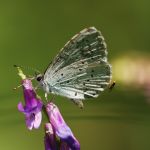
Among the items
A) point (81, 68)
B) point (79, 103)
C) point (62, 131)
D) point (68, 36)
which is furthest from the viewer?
point (68, 36)

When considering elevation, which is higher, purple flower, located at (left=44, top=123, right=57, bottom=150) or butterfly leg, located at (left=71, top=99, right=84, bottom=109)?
butterfly leg, located at (left=71, top=99, right=84, bottom=109)

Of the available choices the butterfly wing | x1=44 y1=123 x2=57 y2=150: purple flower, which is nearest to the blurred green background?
the butterfly wing

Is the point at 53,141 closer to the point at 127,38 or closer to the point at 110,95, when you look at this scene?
the point at 110,95

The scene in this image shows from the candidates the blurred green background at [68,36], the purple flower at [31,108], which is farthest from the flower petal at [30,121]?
the blurred green background at [68,36]

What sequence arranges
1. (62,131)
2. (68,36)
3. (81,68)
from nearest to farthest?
(62,131) → (81,68) → (68,36)

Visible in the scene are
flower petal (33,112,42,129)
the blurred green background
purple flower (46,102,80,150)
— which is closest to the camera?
purple flower (46,102,80,150)

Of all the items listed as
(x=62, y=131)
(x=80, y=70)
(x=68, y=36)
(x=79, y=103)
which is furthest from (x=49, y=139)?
(x=68, y=36)

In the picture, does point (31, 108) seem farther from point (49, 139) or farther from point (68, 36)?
point (68, 36)

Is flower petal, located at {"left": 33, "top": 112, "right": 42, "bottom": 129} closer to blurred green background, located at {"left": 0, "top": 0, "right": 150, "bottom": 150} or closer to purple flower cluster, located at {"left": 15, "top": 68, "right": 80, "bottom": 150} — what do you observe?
purple flower cluster, located at {"left": 15, "top": 68, "right": 80, "bottom": 150}
